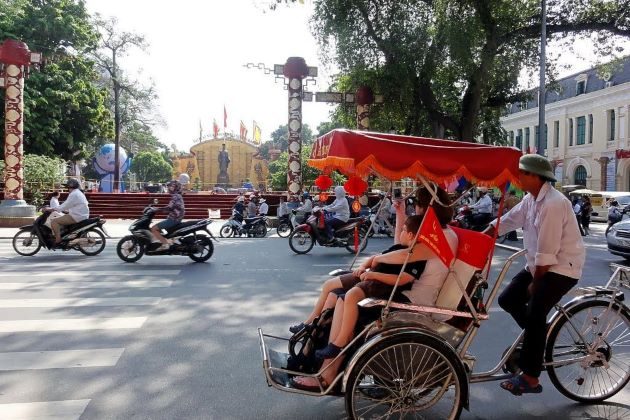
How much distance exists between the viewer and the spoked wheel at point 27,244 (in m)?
10.6

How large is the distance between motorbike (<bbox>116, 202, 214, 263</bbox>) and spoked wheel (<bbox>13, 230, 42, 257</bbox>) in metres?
1.98

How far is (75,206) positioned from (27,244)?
1353mm

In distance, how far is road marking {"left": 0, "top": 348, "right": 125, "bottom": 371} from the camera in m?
4.44

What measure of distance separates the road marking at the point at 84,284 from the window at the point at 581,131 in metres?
38.0

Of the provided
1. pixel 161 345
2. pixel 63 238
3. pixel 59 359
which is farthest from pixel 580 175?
pixel 59 359

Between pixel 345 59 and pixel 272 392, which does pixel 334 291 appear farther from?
pixel 345 59

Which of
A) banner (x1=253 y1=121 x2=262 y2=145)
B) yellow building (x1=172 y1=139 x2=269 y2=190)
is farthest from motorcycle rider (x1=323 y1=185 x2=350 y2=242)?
banner (x1=253 y1=121 x2=262 y2=145)

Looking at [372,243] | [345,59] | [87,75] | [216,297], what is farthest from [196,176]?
[216,297]

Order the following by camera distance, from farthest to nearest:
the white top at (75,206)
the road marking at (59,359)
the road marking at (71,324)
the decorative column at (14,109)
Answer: the decorative column at (14,109)
the white top at (75,206)
the road marking at (71,324)
the road marking at (59,359)

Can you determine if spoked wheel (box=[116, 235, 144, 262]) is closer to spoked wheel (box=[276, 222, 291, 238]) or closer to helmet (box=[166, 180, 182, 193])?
helmet (box=[166, 180, 182, 193])

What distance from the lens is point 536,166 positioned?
3631mm

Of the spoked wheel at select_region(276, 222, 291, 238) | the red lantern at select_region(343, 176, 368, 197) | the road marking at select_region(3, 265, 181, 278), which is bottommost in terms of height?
the road marking at select_region(3, 265, 181, 278)

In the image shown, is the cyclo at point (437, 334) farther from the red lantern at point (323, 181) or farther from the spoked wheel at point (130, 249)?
the spoked wheel at point (130, 249)

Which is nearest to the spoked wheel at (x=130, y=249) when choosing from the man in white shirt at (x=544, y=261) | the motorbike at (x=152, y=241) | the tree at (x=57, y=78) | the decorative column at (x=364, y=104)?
the motorbike at (x=152, y=241)
